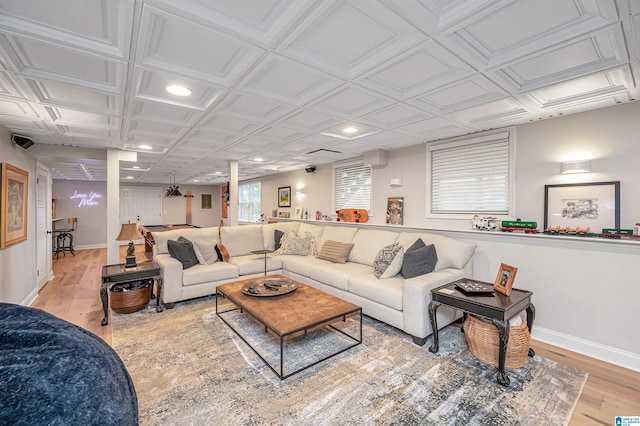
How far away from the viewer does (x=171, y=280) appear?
3.66m

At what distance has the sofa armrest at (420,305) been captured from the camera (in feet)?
8.93

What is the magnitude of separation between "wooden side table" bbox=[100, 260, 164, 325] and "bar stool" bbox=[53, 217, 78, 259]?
6.24 m

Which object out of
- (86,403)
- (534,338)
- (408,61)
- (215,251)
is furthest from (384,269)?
(86,403)

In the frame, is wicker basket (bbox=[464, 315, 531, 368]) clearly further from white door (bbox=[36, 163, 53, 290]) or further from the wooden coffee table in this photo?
white door (bbox=[36, 163, 53, 290])

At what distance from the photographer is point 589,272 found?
2.66 metres

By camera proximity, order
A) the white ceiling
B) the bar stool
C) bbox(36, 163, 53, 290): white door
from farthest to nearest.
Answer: the bar stool
bbox(36, 163, 53, 290): white door
the white ceiling

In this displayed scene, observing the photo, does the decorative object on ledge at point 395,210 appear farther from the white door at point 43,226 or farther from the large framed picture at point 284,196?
the white door at point 43,226

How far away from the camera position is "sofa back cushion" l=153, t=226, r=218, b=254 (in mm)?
→ 4230

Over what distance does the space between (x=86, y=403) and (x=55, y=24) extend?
1.91m

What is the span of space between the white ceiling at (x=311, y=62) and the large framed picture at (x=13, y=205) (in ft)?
2.14

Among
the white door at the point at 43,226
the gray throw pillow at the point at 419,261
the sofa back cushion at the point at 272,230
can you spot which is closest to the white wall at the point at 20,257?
the white door at the point at 43,226

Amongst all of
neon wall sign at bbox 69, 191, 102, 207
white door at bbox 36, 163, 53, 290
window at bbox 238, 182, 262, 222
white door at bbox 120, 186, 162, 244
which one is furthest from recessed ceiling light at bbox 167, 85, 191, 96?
white door at bbox 120, 186, 162, 244

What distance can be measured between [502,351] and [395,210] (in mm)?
2774

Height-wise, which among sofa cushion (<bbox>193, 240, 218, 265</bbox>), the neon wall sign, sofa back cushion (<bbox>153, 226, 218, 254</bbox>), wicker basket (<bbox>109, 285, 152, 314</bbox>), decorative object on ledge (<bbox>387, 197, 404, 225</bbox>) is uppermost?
the neon wall sign
